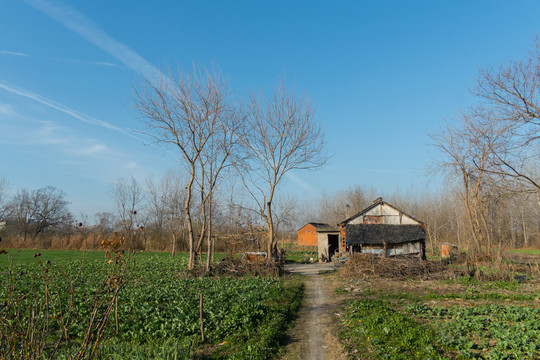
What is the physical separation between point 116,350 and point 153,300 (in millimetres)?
5149

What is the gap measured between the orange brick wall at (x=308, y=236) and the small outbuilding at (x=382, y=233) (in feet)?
77.8

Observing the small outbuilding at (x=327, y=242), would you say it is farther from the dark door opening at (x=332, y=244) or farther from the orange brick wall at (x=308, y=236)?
the orange brick wall at (x=308, y=236)

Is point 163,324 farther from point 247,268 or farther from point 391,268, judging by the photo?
point 391,268

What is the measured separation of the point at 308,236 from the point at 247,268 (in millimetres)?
36494

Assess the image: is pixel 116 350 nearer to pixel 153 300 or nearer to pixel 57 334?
pixel 57 334

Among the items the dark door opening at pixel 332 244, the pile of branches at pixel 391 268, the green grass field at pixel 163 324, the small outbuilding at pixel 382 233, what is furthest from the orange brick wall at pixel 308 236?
the green grass field at pixel 163 324

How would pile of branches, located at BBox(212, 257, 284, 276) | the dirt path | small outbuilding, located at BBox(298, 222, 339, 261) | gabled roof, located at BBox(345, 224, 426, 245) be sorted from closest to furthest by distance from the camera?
1. the dirt path
2. pile of branches, located at BBox(212, 257, 284, 276)
3. gabled roof, located at BBox(345, 224, 426, 245)
4. small outbuilding, located at BBox(298, 222, 339, 261)

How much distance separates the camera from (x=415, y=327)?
28.3 ft

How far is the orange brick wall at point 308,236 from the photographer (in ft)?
179

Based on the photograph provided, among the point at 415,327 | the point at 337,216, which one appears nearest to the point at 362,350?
the point at 415,327

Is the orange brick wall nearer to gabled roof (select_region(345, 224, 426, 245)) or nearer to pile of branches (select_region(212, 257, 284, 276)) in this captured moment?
gabled roof (select_region(345, 224, 426, 245))

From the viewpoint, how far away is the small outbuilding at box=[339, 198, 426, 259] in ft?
92.3

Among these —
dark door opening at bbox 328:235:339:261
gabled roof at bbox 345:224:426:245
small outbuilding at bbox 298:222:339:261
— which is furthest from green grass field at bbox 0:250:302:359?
dark door opening at bbox 328:235:339:261

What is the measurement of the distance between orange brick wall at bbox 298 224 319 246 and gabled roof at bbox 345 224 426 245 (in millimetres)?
24596
